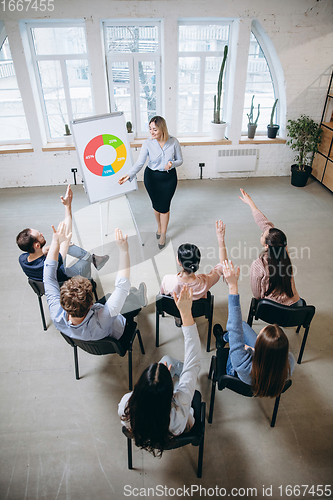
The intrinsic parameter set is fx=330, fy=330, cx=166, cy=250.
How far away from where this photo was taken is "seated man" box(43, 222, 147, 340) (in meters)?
2.00

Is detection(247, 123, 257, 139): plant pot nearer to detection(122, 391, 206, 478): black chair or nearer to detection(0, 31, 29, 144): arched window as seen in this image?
detection(0, 31, 29, 144): arched window

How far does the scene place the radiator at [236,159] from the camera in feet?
19.4

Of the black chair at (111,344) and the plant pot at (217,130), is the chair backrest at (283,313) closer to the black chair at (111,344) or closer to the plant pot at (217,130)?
the black chair at (111,344)

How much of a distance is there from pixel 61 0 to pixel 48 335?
15.7ft

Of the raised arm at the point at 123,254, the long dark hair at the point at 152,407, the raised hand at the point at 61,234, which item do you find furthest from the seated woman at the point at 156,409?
the raised hand at the point at 61,234

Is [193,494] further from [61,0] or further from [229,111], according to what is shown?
[61,0]

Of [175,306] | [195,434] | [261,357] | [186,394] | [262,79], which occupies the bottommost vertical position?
[195,434]

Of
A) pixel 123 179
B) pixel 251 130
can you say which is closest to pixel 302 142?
pixel 251 130

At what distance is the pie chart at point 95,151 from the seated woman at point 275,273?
2.08m

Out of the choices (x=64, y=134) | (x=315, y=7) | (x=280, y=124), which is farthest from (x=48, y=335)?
(x=315, y=7)

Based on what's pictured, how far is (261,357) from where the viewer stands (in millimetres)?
1764

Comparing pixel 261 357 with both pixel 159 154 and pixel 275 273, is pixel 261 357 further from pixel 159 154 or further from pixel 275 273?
pixel 159 154

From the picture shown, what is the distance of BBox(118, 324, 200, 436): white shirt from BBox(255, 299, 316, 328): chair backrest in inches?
32.2

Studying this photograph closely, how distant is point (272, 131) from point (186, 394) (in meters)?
5.34
